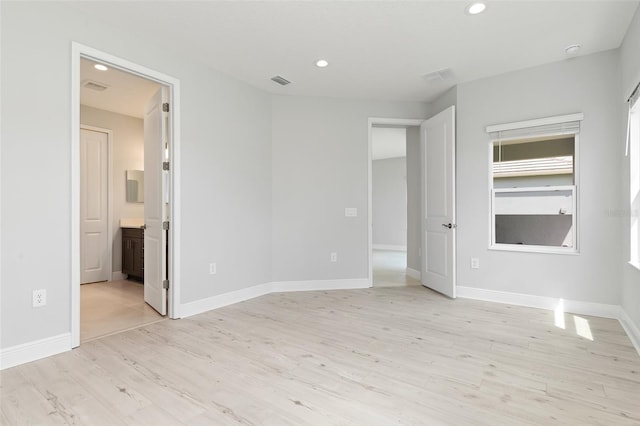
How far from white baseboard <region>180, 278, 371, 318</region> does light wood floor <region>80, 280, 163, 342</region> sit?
332mm

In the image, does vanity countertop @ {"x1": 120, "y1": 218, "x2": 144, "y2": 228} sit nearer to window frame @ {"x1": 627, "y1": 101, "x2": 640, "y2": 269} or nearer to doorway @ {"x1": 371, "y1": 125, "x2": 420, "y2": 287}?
doorway @ {"x1": 371, "y1": 125, "x2": 420, "y2": 287}

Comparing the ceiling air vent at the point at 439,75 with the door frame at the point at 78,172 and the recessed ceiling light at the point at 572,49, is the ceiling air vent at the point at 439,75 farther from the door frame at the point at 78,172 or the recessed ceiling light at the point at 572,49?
the door frame at the point at 78,172

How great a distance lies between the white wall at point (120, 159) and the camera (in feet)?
16.9

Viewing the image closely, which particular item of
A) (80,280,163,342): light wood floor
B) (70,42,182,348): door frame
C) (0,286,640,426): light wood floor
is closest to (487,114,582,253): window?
(0,286,640,426): light wood floor

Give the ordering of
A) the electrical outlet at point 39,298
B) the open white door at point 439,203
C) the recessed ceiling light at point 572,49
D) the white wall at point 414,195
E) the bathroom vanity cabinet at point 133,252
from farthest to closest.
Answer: the white wall at point 414,195
the bathroom vanity cabinet at point 133,252
the open white door at point 439,203
the recessed ceiling light at point 572,49
the electrical outlet at point 39,298

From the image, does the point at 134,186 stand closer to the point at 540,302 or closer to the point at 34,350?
the point at 34,350

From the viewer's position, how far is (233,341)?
8.79 ft

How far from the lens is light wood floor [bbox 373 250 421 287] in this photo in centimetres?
489

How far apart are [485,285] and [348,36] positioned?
124 inches

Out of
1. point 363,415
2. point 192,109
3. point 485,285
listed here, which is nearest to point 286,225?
point 192,109

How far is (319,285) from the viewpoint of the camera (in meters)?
4.52

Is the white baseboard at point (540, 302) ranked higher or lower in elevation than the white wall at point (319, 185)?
lower

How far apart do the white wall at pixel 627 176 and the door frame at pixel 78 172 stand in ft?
13.1

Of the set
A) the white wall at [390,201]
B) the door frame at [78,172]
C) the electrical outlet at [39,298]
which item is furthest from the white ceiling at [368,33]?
the white wall at [390,201]
